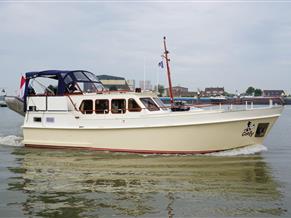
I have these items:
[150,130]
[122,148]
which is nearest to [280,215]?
[150,130]

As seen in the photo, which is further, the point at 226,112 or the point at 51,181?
the point at 226,112

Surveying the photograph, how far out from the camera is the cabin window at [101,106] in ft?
52.0

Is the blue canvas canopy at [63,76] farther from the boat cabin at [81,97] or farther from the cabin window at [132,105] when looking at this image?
the cabin window at [132,105]

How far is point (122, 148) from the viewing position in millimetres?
15102

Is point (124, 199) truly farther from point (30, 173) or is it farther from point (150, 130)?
point (150, 130)

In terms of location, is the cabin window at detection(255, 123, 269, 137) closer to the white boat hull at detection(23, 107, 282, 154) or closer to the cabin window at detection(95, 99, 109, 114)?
the white boat hull at detection(23, 107, 282, 154)

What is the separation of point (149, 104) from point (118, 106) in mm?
1312

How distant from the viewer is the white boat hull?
14.0 metres

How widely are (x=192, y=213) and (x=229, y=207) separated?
952 millimetres

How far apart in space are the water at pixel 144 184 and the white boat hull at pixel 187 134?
0.40 m

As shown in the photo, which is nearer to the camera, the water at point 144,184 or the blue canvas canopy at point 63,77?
the water at point 144,184

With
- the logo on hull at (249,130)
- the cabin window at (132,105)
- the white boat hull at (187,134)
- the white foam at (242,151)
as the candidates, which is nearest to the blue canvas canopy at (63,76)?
the white boat hull at (187,134)

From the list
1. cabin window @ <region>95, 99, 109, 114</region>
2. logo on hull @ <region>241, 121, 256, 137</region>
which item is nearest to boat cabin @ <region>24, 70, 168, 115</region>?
cabin window @ <region>95, 99, 109, 114</region>

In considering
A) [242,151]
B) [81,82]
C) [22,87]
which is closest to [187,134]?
[242,151]
